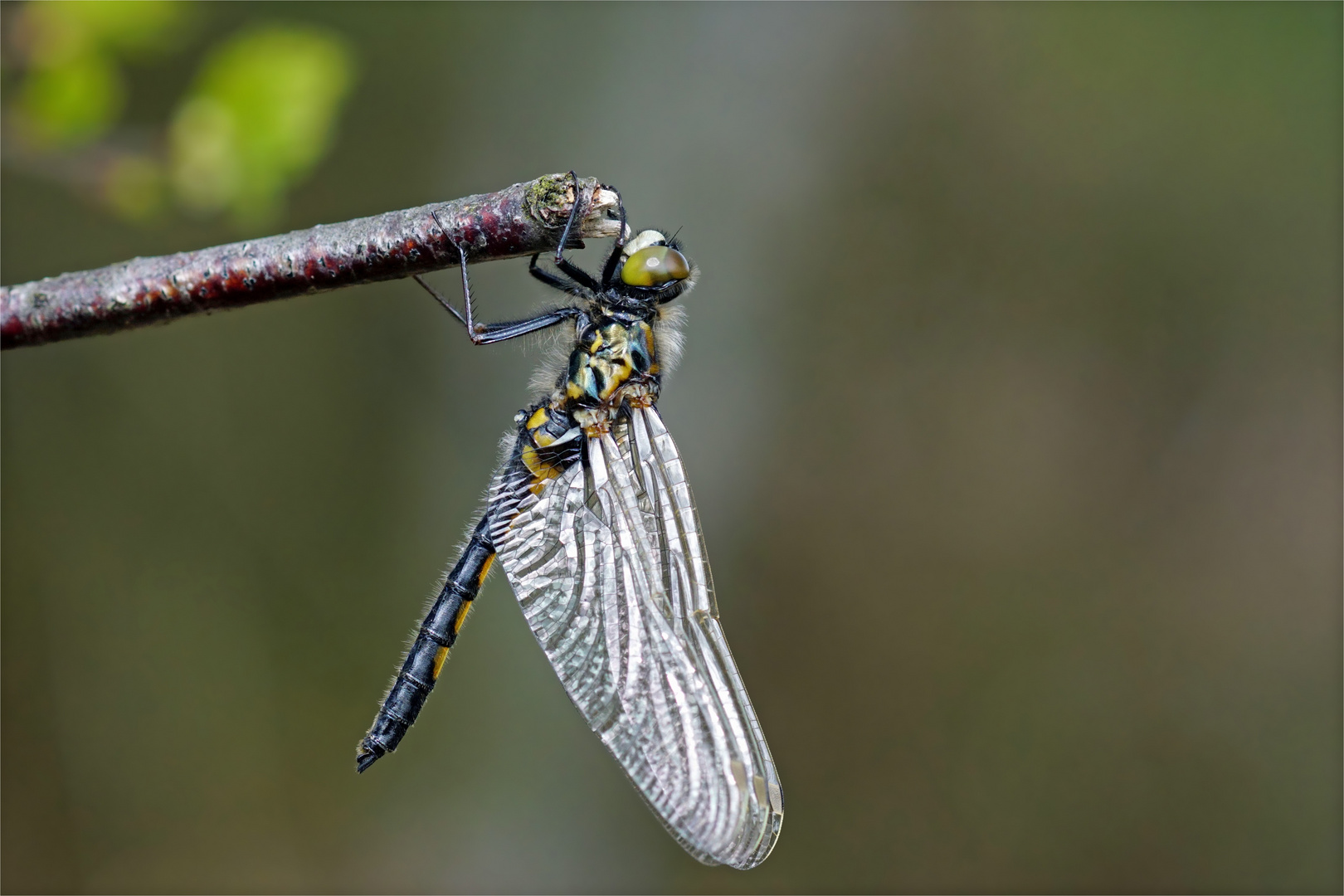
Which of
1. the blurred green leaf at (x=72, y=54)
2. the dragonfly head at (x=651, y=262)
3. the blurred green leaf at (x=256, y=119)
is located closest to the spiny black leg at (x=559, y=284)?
the dragonfly head at (x=651, y=262)

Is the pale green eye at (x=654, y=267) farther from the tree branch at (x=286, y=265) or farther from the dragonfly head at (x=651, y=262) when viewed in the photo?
the tree branch at (x=286, y=265)

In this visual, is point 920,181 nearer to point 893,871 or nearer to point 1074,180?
point 1074,180

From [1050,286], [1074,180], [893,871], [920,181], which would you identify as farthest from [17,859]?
[1074,180]

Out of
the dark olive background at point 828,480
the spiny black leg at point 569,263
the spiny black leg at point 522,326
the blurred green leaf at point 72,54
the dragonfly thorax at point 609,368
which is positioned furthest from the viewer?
the dark olive background at point 828,480

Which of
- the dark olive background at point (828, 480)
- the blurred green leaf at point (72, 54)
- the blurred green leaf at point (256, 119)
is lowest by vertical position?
the dark olive background at point (828, 480)

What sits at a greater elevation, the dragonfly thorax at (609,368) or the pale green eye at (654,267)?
the pale green eye at (654,267)

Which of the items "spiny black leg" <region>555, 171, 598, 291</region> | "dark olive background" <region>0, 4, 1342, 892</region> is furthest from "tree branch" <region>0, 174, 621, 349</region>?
"dark olive background" <region>0, 4, 1342, 892</region>

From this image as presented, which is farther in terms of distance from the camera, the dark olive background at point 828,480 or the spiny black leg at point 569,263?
→ the dark olive background at point 828,480

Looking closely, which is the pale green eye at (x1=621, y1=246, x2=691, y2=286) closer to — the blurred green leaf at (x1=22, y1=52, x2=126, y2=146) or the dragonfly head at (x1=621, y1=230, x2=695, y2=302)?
the dragonfly head at (x1=621, y1=230, x2=695, y2=302)
